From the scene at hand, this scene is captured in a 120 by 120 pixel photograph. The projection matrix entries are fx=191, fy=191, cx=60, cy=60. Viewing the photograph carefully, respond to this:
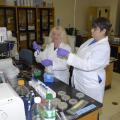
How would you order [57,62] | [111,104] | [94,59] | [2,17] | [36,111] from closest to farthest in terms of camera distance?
[36,111], [94,59], [57,62], [111,104], [2,17]

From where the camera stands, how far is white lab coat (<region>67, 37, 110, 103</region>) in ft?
5.71

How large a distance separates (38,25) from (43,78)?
104 inches

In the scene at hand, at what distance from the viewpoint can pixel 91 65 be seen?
1.73 meters

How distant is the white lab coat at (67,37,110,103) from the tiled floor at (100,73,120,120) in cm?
78

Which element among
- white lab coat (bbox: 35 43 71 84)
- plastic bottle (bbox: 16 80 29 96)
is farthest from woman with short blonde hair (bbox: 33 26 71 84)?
plastic bottle (bbox: 16 80 29 96)

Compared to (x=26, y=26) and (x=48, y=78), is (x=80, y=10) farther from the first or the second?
(x=48, y=78)

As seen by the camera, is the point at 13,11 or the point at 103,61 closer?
the point at 103,61

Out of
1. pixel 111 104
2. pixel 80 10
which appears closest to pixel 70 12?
pixel 80 10

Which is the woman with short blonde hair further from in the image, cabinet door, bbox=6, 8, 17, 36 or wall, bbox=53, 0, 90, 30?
wall, bbox=53, 0, 90, 30

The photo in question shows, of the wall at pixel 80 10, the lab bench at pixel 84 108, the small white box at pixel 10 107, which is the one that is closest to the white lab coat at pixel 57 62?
the lab bench at pixel 84 108

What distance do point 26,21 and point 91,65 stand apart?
2731 millimetres

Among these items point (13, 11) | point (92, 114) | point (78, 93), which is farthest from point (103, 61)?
point (13, 11)

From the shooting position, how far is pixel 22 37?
4148mm

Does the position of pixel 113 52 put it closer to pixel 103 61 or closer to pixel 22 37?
pixel 22 37
